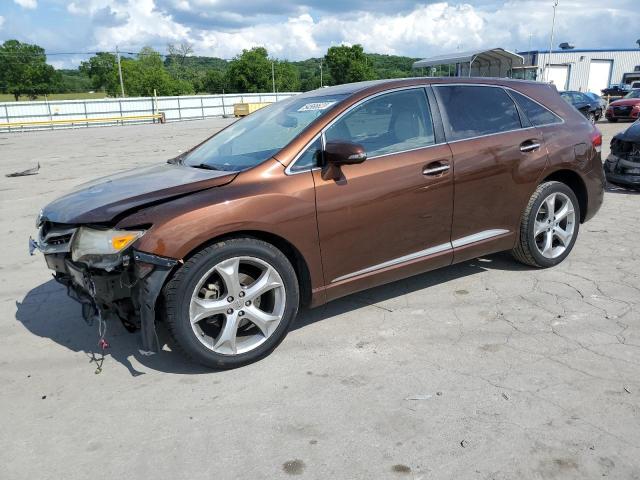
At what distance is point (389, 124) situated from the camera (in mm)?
3902

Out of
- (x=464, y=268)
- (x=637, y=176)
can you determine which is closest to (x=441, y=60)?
(x=637, y=176)

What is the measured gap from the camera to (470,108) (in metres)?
4.27

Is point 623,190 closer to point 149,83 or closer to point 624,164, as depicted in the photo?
point 624,164

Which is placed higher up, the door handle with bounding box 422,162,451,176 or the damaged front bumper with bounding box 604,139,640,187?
the door handle with bounding box 422,162,451,176

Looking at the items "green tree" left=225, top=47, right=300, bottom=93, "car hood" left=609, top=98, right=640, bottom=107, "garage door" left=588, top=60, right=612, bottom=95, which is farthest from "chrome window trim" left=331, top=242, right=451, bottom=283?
"green tree" left=225, top=47, right=300, bottom=93

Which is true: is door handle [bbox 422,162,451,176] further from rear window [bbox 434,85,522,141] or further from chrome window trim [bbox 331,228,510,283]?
chrome window trim [bbox 331,228,510,283]

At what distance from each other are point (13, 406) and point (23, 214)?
235 inches

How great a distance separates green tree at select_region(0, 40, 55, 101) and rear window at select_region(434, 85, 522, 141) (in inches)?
3654

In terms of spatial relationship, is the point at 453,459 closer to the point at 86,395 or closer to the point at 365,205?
the point at 365,205

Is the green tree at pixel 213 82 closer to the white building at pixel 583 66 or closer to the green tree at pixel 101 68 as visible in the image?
the green tree at pixel 101 68

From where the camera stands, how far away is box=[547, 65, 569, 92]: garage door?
180 feet

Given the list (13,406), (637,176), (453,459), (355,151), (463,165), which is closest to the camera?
(453,459)

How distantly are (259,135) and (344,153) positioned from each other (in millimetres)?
939

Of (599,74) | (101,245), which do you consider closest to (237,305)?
(101,245)
